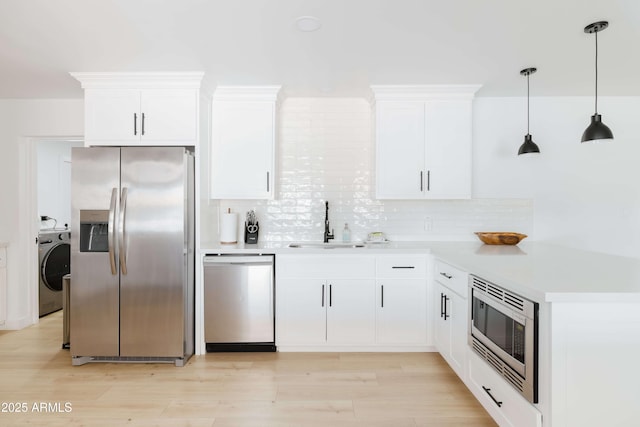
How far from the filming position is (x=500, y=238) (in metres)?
3.26

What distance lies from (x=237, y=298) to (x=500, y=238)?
2.40m

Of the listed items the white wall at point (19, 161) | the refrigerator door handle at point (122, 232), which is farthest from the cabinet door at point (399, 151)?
the white wall at point (19, 161)

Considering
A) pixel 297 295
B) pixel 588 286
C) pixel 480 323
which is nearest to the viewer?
pixel 588 286

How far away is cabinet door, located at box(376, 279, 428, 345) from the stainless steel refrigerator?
1.65m

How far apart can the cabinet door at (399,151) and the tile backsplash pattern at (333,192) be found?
0.32m

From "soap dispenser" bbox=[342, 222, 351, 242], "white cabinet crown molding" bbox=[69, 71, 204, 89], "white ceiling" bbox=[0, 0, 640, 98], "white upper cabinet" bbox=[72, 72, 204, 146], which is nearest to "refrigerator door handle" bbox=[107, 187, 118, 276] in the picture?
"white upper cabinet" bbox=[72, 72, 204, 146]

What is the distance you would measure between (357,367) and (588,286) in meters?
1.80

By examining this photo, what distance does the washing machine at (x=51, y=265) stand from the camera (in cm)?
407

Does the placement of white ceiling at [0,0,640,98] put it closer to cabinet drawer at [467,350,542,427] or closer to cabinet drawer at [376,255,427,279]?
cabinet drawer at [376,255,427,279]

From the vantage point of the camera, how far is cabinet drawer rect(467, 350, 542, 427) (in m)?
1.61

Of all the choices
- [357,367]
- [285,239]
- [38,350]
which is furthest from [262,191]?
[38,350]

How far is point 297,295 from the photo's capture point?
3.09 metres

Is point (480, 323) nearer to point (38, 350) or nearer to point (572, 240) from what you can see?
point (572, 240)

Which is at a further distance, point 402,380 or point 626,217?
point 626,217
